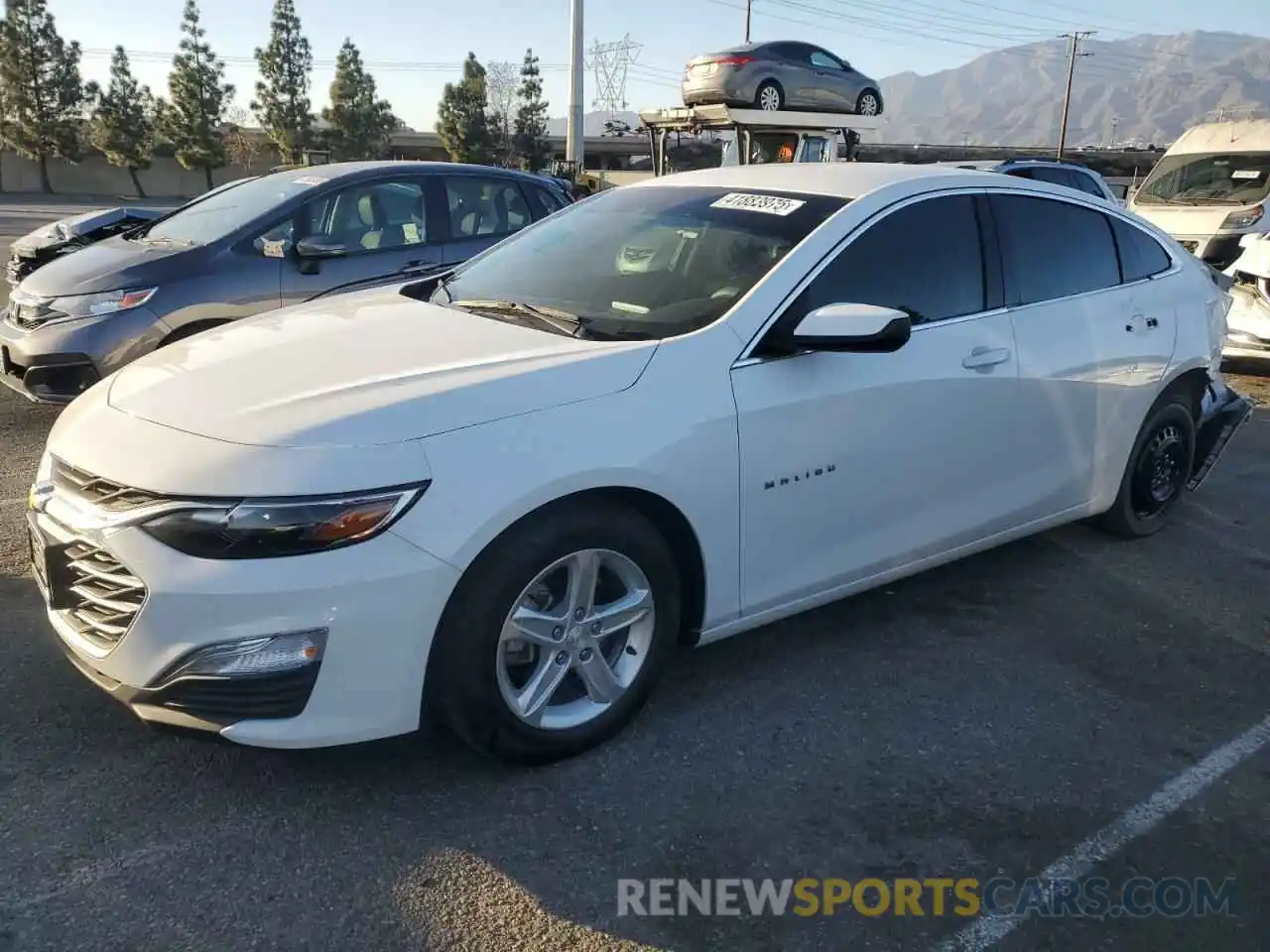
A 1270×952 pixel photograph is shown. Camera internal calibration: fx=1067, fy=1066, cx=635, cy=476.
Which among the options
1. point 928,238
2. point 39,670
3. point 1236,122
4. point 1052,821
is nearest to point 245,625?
point 39,670

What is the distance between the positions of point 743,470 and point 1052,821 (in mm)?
1285

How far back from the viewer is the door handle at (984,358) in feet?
12.6

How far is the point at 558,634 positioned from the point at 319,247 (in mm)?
4113

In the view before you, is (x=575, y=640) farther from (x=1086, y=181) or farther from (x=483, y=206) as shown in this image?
(x=1086, y=181)

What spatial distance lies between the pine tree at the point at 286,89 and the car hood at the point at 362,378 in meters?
68.1

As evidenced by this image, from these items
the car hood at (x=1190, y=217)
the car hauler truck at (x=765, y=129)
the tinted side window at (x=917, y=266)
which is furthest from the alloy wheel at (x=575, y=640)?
the car hauler truck at (x=765, y=129)

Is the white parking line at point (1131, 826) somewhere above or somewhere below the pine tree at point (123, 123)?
below

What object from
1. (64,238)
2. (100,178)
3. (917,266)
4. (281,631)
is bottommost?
(281,631)

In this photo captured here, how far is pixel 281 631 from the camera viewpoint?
2486 millimetres

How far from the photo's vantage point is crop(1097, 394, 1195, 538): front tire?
4.87 metres

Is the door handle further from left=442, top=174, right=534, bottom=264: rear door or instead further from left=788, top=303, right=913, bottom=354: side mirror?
left=442, top=174, right=534, bottom=264: rear door

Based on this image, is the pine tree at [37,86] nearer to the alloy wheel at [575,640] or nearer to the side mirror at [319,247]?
the side mirror at [319,247]

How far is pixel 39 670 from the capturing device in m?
3.43

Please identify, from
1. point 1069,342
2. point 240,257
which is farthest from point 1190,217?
point 240,257
